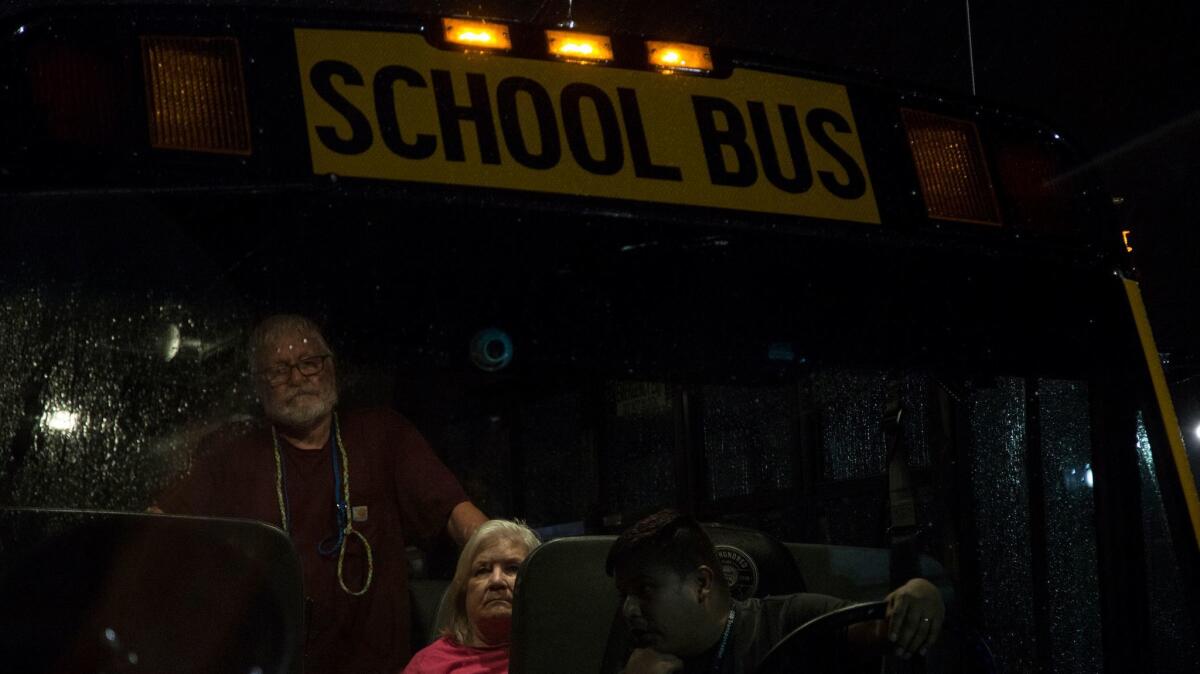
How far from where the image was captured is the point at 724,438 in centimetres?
310

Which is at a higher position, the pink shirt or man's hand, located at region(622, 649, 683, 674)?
the pink shirt

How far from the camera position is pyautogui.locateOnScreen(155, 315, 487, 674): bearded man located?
9.86 ft

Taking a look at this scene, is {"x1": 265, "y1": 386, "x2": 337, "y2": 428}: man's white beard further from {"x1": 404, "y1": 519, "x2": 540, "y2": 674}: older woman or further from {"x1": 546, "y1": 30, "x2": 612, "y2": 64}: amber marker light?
{"x1": 546, "y1": 30, "x2": 612, "y2": 64}: amber marker light

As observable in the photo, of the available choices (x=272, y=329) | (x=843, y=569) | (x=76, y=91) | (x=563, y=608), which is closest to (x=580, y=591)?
(x=563, y=608)

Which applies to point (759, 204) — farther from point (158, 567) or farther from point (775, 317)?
point (158, 567)

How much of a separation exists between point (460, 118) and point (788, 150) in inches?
27.0

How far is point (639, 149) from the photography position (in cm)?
293

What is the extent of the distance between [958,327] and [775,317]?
39 cm

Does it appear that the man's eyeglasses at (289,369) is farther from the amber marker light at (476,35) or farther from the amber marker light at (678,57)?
the amber marker light at (678,57)

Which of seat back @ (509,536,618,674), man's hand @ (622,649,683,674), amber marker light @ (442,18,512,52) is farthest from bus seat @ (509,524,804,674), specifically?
amber marker light @ (442,18,512,52)

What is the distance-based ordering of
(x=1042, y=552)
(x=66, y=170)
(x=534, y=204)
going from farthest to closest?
(x=1042, y=552)
(x=534, y=204)
(x=66, y=170)

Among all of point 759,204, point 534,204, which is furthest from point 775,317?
point 534,204

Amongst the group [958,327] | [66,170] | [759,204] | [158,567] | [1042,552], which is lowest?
[1042,552]

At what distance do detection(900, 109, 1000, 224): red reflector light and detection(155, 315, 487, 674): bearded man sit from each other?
4.03 ft
